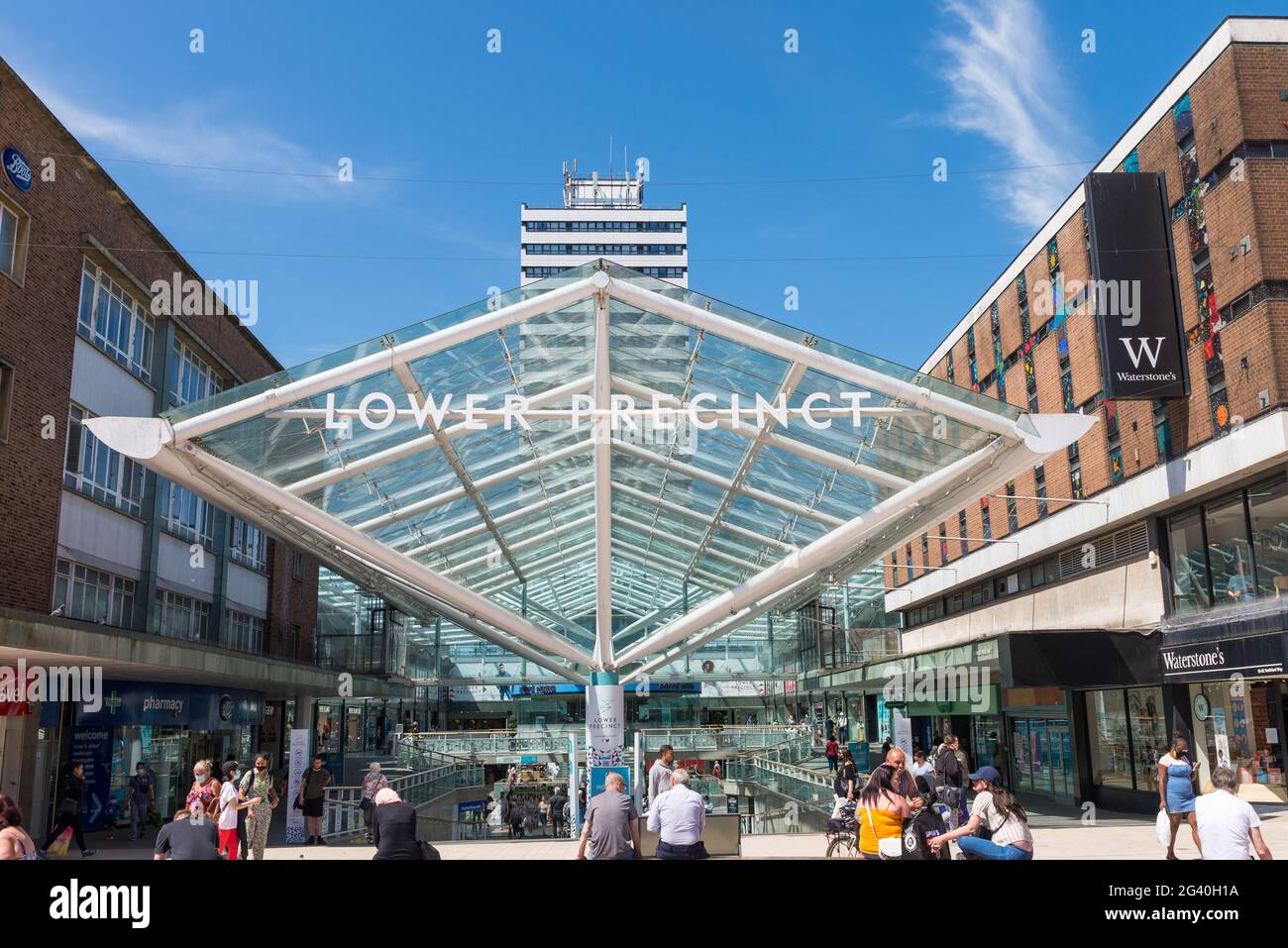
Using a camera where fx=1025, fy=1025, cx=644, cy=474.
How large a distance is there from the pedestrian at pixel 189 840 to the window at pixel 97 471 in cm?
1414

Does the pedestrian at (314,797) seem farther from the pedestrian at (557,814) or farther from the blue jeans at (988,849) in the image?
the blue jeans at (988,849)

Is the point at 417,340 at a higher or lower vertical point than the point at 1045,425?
higher

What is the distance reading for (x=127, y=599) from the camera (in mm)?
23219

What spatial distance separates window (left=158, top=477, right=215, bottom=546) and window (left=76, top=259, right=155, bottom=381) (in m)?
3.02

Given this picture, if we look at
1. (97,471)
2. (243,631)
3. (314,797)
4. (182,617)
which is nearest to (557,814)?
(314,797)

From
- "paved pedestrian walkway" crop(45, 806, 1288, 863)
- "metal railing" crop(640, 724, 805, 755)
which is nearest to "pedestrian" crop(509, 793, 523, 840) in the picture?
"paved pedestrian walkway" crop(45, 806, 1288, 863)

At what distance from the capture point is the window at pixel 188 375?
83.6 ft

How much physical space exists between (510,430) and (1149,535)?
13.6m

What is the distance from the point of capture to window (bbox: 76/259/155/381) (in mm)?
21016

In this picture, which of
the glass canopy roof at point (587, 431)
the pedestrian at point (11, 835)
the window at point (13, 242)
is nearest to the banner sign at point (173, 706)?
the glass canopy roof at point (587, 431)

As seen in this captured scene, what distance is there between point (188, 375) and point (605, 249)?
318 feet

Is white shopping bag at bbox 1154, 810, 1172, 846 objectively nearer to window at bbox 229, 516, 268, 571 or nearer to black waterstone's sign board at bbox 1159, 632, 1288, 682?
black waterstone's sign board at bbox 1159, 632, 1288, 682
